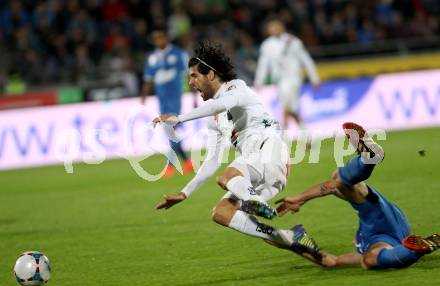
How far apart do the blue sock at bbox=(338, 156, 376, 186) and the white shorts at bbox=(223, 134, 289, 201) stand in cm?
69

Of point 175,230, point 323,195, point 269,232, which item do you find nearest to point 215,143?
point 269,232

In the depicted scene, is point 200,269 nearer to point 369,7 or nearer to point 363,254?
point 363,254

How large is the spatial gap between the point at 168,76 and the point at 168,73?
53mm

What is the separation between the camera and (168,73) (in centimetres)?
1502

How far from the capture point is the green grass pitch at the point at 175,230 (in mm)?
7160

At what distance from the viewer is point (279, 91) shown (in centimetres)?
1709

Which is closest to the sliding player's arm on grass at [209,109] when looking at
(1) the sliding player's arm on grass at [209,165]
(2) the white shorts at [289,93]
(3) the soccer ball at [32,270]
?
(1) the sliding player's arm on grass at [209,165]

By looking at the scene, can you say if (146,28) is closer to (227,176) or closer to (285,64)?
(285,64)

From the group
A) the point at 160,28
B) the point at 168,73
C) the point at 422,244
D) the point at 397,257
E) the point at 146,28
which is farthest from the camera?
the point at 146,28

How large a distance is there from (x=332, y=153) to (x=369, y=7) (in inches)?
345

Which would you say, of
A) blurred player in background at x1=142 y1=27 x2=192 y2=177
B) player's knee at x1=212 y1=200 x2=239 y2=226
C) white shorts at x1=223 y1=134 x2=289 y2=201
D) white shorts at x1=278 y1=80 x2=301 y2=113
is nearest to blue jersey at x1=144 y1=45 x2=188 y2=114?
blurred player in background at x1=142 y1=27 x2=192 y2=177

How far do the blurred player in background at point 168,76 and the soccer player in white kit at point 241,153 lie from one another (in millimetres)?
7328

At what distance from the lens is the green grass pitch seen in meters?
7.16

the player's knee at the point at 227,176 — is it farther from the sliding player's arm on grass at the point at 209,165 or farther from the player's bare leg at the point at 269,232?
the sliding player's arm on grass at the point at 209,165
